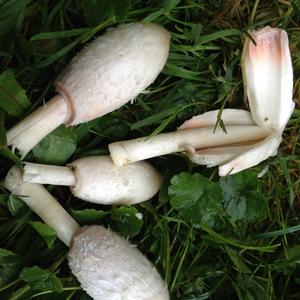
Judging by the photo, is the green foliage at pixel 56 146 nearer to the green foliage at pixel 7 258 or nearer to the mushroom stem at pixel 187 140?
the mushroom stem at pixel 187 140

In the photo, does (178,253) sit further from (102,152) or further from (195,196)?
(102,152)

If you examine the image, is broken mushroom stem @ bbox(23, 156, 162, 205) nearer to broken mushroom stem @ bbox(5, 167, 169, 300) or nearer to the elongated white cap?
broken mushroom stem @ bbox(5, 167, 169, 300)

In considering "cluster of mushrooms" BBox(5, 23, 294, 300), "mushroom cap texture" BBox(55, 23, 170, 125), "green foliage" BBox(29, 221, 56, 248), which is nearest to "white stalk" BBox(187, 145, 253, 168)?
"cluster of mushrooms" BBox(5, 23, 294, 300)

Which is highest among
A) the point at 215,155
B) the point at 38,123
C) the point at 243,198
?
the point at 38,123

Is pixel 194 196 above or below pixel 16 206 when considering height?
below

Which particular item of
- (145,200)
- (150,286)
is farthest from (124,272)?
(145,200)

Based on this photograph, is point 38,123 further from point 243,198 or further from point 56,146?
point 243,198

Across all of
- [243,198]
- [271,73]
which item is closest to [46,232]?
[243,198]
